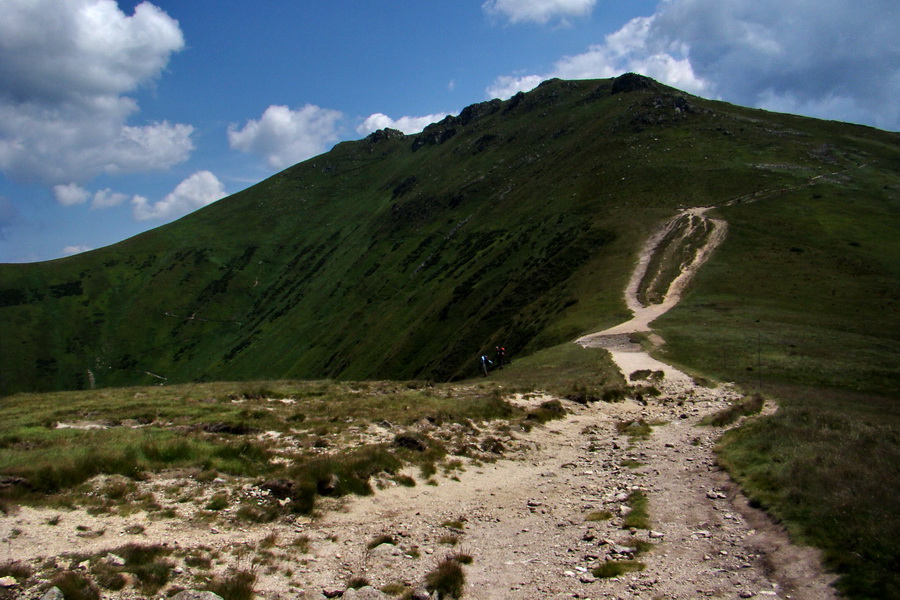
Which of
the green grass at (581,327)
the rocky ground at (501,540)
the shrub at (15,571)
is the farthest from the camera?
the green grass at (581,327)

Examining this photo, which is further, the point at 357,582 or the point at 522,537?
the point at 522,537

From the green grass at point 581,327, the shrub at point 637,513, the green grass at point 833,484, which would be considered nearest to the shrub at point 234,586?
Answer: the green grass at point 581,327

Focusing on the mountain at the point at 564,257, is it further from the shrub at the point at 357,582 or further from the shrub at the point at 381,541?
the shrub at the point at 357,582

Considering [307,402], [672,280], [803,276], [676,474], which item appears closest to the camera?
[676,474]

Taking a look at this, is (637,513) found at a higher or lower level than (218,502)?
lower

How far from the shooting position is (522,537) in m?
11.9

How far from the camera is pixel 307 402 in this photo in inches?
1046

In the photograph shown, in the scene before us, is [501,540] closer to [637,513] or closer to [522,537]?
[522,537]

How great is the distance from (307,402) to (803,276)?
59974 mm

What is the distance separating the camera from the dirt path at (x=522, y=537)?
29.6 feet

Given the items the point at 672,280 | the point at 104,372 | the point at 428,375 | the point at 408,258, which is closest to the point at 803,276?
the point at 672,280

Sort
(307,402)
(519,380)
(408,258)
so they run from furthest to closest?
(408,258) < (519,380) < (307,402)

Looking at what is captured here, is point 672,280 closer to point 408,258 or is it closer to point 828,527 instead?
point 828,527

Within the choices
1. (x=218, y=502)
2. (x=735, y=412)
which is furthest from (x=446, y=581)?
(x=735, y=412)
